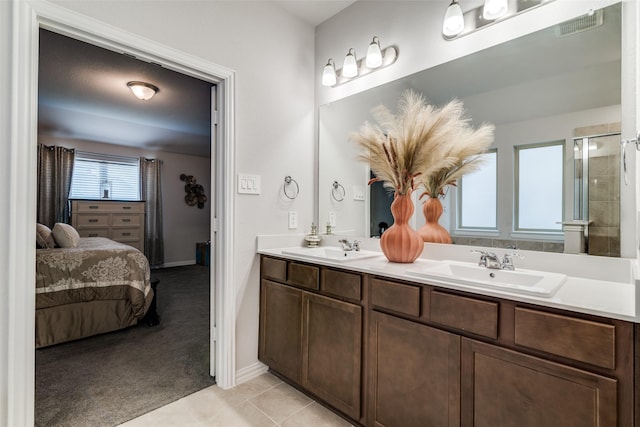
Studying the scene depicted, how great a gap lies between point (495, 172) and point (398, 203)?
51 centimetres

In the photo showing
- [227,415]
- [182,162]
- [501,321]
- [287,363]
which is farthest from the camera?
[182,162]

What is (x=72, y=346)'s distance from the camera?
2.51 m

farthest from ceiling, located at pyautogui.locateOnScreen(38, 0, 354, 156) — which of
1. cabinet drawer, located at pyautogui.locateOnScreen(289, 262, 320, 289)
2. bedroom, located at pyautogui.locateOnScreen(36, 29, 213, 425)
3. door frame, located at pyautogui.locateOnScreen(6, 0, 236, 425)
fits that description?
cabinet drawer, located at pyautogui.locateOnScreen(289, 262, 320, 289)

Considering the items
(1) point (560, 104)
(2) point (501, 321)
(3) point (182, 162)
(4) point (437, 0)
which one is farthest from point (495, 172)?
(3) point (182, 162)

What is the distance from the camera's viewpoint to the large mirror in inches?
49.3

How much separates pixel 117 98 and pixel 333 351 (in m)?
3.78

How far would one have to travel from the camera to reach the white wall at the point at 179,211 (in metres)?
6.04

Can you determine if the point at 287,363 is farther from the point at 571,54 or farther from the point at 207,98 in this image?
the point at 207,98

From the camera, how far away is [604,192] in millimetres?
1260

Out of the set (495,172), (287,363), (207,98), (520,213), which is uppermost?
(207,98)

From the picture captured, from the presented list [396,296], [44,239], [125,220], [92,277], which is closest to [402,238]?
[396,296]

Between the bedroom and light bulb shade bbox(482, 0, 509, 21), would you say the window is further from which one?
light bulb shade bbox(482, 0, 509, 21)

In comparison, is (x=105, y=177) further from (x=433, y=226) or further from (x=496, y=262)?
(x=496, y=262)

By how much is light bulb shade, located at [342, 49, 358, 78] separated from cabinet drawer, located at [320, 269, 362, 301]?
139 cm
